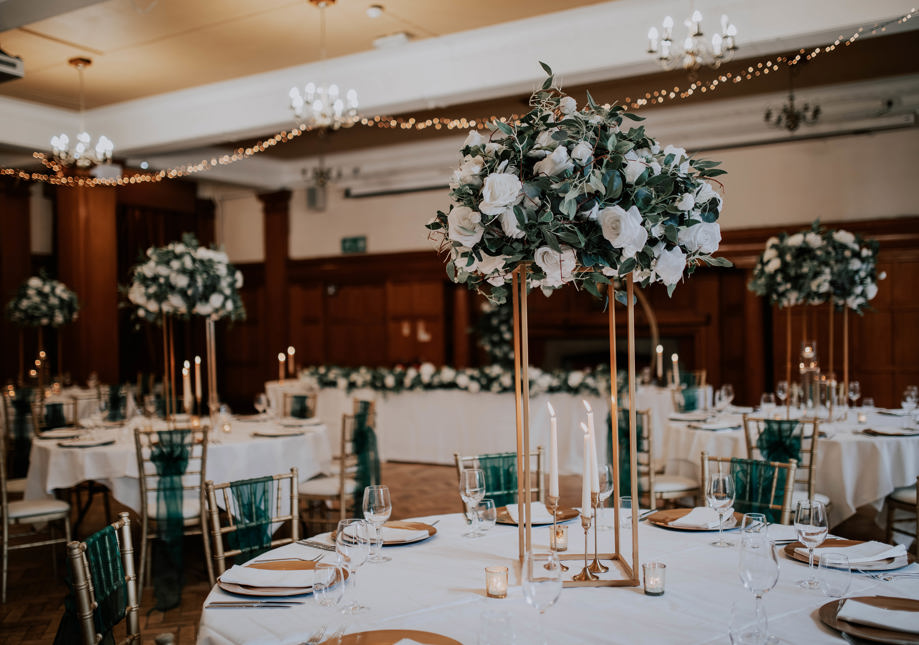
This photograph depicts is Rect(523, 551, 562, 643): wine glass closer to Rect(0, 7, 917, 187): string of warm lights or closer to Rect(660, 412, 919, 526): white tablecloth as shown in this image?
Rect(0, 7, 917, 187): string of warm lights

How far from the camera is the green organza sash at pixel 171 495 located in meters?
4.63

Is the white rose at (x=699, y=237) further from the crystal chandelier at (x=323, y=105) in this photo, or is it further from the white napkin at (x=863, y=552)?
the crystal chandelier at (x=323, y=105)

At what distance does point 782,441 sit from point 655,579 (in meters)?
3.01

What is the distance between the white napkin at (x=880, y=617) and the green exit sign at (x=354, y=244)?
11658 millimetres

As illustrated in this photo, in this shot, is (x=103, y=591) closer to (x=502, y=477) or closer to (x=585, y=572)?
(x=585, y=572)

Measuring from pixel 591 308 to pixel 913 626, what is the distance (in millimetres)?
9933

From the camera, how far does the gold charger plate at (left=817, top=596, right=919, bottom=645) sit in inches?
66.9

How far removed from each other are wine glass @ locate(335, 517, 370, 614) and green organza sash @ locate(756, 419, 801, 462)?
10.8 feet

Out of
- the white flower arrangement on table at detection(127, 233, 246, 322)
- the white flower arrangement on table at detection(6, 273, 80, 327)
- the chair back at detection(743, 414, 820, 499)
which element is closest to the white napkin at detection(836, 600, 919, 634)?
the chair back at detection(743, 414, 820, 499)

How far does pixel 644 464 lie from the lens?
5.71m

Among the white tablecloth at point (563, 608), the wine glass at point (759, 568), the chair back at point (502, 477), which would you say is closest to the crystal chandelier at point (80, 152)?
the chair back at point (502, 477)

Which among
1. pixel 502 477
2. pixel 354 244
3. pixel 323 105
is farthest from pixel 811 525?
pixel 354 244

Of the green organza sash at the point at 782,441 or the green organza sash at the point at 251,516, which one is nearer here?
the green organza sash at the point at 251,516

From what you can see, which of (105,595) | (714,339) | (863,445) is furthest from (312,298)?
(105,595)
